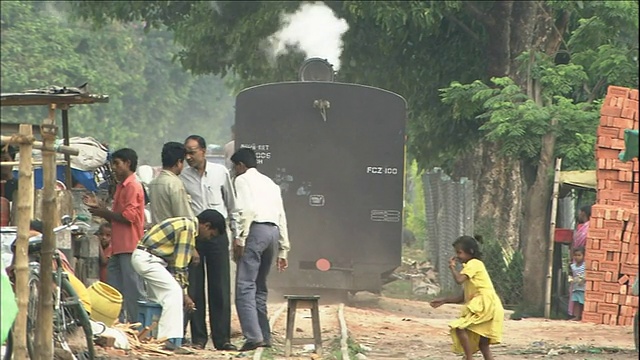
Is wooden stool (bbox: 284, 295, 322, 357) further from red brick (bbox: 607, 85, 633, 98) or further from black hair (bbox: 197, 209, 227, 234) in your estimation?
red brick (bbox: 607, 85, 633, 98)

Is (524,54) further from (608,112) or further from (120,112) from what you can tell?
(120,112)

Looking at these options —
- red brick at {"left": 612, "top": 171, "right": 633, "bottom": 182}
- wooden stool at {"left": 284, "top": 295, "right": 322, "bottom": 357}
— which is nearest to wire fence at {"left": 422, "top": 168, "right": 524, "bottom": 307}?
red brick at {"left": 612, "top": 171, "right": 633, "bottom": 182}

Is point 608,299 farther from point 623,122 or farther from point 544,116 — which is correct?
point 544,116

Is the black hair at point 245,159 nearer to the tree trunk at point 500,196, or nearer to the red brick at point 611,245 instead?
the red brick at point 611,245

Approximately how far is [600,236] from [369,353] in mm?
4395

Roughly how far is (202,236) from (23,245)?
3.30 m

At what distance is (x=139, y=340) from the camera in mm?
11453

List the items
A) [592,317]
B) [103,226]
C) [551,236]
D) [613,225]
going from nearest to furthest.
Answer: [103,226], [613,225], [592,317], [551,236]

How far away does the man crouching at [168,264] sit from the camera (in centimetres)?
1137

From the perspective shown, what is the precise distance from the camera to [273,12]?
24422 millimetres

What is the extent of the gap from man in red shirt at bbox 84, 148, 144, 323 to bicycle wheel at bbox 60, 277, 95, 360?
2.18 metres

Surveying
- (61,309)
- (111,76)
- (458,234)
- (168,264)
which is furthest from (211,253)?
(111,76)

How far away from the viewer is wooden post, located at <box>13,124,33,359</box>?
335 inches

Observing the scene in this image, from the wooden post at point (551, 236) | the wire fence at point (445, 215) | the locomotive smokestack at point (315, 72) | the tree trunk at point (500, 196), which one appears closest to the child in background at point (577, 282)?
the wooden post at point (551, 236)
